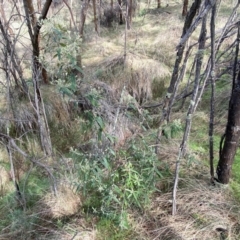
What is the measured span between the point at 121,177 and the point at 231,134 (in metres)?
0.63

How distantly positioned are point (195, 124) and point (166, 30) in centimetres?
271

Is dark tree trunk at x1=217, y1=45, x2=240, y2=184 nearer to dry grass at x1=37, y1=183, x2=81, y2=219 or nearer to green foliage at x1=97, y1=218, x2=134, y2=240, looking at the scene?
green foliage at x1=97, y1=218, x2=134, y2=240

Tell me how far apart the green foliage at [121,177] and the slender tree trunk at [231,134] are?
39cm

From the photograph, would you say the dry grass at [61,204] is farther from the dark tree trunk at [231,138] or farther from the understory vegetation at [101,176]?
the dark tree trunk at [231,138]

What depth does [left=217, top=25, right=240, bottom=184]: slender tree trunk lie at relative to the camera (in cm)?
133

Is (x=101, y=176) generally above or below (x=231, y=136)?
below

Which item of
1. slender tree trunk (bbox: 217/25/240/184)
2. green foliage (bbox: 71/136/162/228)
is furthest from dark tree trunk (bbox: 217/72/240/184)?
green foliage (bbox: 71/136/162/228)

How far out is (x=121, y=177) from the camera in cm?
151

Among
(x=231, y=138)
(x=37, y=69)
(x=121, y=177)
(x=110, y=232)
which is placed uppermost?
(x=37, y=69)

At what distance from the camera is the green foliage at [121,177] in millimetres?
1372

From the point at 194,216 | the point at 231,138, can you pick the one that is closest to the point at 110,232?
the point at 194,216

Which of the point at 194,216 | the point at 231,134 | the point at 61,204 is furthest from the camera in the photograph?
the point at 61,204

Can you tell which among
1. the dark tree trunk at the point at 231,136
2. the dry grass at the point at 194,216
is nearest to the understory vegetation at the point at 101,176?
the dry grass at the point at 194,216

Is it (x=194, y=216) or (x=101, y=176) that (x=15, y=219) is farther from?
(x=194, y=216)
